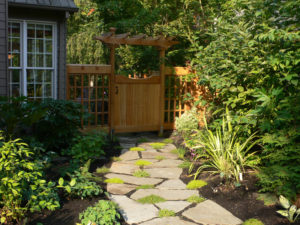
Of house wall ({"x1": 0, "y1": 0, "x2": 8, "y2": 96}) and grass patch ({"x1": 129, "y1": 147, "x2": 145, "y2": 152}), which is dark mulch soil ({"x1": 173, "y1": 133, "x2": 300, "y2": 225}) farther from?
house wall ({"x1": 0, "y1": 0, "x2": 8, "y2": 96})

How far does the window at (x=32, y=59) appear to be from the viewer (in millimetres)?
7176

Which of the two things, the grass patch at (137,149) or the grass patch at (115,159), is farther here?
the grass patch at (137,149)

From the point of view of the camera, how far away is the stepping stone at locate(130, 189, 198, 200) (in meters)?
4.64

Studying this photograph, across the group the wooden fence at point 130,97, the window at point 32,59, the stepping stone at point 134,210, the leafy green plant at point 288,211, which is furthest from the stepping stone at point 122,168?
the leafy green plant at point 288,211

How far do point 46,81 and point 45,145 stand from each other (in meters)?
1.76

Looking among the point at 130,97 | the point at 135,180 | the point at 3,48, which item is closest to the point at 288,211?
the point at 135,180

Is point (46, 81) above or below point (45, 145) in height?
above

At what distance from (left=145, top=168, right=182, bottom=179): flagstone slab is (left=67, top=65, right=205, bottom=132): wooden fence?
2.46m

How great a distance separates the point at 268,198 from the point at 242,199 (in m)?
0.31

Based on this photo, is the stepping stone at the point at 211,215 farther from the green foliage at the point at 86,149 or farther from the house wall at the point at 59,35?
the house wall at the point at 59,35

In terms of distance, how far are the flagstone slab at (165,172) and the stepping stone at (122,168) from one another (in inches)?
10.6

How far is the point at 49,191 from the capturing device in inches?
151

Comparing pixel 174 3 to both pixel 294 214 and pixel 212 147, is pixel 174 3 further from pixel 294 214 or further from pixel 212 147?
pixel 294 214

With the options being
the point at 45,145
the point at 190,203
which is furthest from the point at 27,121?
the point at 190,203
